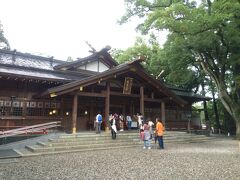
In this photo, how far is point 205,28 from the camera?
16984 millimetres

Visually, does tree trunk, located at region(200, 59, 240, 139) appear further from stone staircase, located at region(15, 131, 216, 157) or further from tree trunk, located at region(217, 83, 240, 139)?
stone staircase, located at region(15, 131, 216, 157)

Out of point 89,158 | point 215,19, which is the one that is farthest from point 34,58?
point 215,19

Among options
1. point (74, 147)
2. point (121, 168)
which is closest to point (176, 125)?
point (74, 147)

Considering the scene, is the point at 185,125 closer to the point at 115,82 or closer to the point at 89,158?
the point at 115,82

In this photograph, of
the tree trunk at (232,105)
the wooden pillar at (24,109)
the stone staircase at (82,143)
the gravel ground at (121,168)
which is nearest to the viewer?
the gravel ground at (121,168)

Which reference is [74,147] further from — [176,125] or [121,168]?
[176,125]

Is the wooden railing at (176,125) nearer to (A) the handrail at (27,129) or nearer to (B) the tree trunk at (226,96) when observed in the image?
(B) the tree trunk at (226,96)

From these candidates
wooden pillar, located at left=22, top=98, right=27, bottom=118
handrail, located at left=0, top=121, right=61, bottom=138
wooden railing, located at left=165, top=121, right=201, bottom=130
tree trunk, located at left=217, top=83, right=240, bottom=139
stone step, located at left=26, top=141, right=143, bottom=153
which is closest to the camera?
stone step, located at left=26, top=141, right=143, bottom=153

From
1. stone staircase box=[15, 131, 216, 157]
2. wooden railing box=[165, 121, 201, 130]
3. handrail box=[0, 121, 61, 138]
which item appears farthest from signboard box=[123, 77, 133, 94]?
wooden railing box=[165, 121, 201, 130]

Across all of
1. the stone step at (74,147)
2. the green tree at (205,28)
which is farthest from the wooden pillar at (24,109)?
the green tree at (205,28)

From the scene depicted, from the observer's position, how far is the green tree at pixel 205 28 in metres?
16.5

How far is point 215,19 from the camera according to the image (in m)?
15.8

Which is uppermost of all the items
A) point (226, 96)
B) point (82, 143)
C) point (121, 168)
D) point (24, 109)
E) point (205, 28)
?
point (205, 28)

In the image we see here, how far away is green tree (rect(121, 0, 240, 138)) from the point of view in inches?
651
